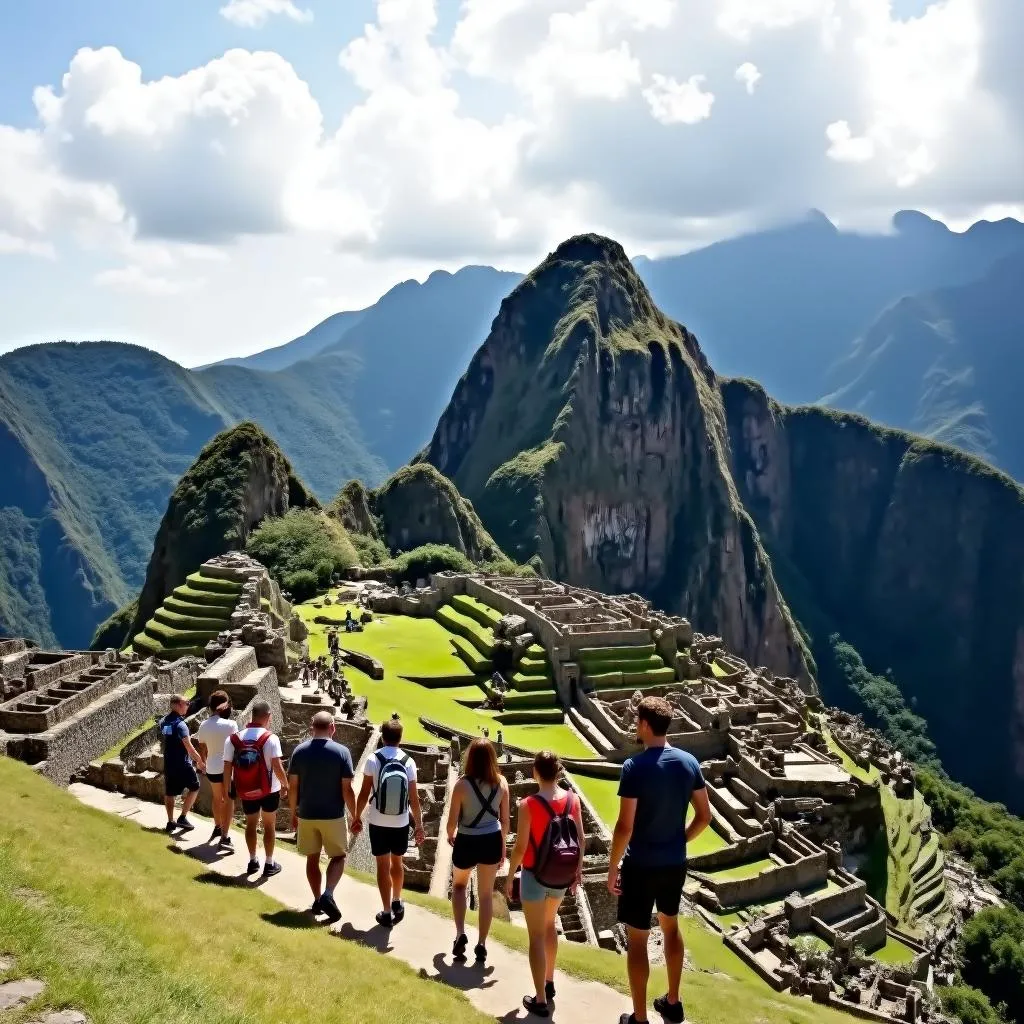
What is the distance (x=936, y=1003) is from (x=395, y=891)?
2409 centimetres

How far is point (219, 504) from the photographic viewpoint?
3305 inches

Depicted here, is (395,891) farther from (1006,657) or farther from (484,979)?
(1006,657)

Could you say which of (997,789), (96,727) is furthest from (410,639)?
(997,789)

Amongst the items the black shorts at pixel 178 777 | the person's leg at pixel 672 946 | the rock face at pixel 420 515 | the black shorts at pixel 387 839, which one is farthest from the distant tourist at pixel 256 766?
the rock face at pixel 420 515

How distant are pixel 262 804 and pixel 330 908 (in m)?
1.72

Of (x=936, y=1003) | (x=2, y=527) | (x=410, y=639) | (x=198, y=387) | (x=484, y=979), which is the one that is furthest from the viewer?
(x=198, y=387)

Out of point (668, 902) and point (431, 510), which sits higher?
point (668, 902)

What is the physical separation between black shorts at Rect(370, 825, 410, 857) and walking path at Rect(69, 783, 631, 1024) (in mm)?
959

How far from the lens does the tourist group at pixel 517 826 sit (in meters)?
7.61

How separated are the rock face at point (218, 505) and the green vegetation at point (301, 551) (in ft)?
10.3

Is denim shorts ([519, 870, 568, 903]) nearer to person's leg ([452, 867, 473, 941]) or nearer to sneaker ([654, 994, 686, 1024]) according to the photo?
person's leg ([452, 867, 473, 941])

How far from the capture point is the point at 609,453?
Result: 537 feet

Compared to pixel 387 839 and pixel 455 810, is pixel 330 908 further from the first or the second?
pixel 455 810

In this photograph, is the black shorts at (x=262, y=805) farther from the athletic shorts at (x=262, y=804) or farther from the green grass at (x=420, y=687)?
the green grass at (x=420, y=687)
